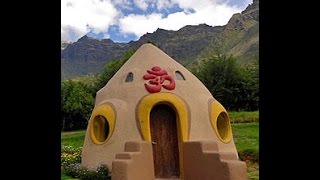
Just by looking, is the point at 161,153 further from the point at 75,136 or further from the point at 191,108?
the point at 75,136

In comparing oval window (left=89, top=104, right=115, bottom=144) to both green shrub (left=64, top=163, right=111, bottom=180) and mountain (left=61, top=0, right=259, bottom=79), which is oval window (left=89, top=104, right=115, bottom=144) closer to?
green shrub (left=64, top=163, right=111, bottom=180)

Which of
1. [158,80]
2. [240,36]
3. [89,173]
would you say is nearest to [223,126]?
[158,80]

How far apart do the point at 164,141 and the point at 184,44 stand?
55.9 meters

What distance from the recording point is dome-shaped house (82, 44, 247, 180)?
12180mm

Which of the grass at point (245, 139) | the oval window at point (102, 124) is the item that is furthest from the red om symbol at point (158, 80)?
the grass at point (245, 139)

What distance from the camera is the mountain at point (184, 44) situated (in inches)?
2473

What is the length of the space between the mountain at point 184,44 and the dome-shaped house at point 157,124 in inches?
1718

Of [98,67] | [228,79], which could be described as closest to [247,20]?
[98,67]

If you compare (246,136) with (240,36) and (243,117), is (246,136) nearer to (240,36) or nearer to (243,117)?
(243,117)

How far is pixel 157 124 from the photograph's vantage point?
13156mm

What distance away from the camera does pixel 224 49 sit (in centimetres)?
6209

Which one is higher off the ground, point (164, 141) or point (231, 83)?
point (231, 83)

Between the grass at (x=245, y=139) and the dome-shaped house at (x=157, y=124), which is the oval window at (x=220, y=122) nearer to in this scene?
the dome-shaped house at (x=157, y=124)
